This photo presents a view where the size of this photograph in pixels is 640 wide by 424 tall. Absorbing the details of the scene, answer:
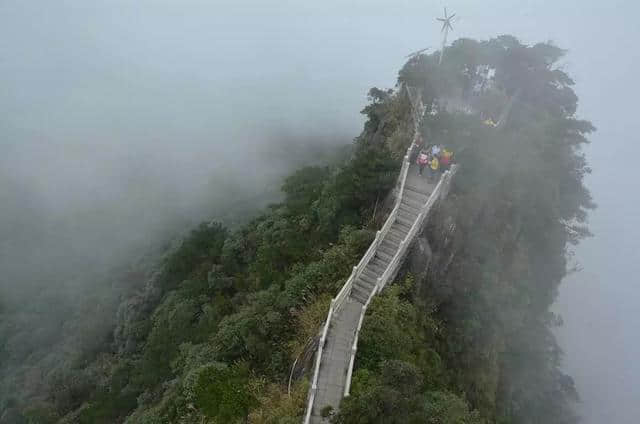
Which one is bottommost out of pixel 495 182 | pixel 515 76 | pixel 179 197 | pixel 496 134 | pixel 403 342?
pixel 179 197

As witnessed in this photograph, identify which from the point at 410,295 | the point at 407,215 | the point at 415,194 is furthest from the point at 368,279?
the point at 415,194

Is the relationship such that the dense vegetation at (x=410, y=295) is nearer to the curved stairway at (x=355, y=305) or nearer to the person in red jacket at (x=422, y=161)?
the curved stairway at (x=355, y=305)

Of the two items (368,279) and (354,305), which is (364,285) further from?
(354,305)


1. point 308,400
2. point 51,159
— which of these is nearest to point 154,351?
point 308,400

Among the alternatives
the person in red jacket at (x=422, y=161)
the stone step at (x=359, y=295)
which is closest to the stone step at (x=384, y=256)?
the stone step at (x=359, y=295)

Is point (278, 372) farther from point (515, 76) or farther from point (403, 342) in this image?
point (515, 76)

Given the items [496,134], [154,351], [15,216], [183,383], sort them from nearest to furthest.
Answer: [183,383] < [496,134] < [154,351] < [15,216]
